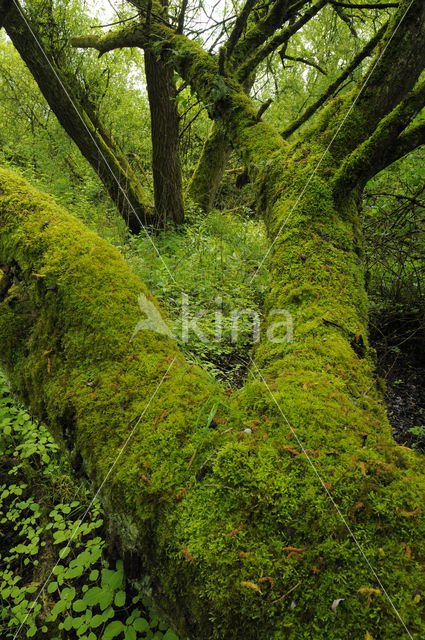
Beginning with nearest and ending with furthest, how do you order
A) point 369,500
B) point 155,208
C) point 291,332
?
point 369,500 < point 291,332 < point 155,208

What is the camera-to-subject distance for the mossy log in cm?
93

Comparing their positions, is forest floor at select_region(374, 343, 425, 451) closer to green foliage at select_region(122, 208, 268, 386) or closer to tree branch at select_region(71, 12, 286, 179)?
green foliage at select_region(122, 208, 268, 386)

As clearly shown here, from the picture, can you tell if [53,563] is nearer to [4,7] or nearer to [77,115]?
[4,7]

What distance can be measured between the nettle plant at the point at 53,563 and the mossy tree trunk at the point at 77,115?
278 centimetres

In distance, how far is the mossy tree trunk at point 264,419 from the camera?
0.94 meters

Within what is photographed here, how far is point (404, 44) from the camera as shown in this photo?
2.42 m

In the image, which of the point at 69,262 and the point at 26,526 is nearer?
the point at 69,262

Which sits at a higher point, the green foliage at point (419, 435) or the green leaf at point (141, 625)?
the green foliage at point (419, 435)

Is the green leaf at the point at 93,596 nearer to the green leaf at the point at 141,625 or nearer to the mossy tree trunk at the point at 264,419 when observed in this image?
the green leaf at the point at 141,625

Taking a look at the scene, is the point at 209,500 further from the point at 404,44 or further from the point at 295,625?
the point at 404,44

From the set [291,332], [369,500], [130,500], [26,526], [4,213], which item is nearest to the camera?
[369,500]

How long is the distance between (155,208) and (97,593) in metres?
6.52

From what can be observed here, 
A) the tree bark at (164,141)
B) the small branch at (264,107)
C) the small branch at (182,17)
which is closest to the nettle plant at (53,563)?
the small branch at (264,107)

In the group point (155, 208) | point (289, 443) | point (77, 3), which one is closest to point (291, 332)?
point (289, 443)
